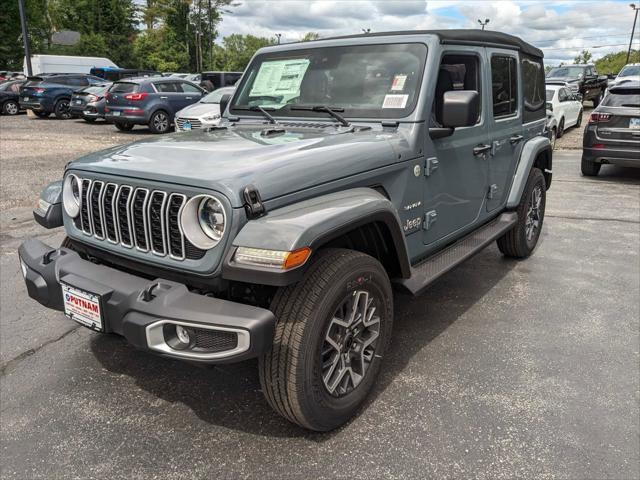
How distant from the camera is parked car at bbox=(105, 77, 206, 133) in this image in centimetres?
1542

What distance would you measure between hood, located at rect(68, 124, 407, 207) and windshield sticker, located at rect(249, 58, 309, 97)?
64 centimetres

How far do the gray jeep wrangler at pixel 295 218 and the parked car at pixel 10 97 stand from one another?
72.1 feet

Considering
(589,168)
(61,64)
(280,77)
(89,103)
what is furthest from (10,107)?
(280,77)

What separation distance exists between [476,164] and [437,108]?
0.74 metres

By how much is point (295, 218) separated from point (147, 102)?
1456 centimetres

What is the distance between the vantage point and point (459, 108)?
10.1 feet

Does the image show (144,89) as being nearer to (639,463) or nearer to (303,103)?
(303,103)

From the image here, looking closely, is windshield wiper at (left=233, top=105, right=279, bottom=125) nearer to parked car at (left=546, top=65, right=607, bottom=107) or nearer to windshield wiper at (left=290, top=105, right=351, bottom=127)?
windshield wiper at (left=290, top=105, right=351, bottom=127)

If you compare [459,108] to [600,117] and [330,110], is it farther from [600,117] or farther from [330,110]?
Result: [600,117]

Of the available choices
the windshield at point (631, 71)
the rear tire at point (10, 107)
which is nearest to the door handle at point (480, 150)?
the windshield at point (631, 71)

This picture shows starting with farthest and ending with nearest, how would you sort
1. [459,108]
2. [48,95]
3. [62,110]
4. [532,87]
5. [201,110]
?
[62,110] < [48,95] < [201,110] < [532,87] < [459,108]

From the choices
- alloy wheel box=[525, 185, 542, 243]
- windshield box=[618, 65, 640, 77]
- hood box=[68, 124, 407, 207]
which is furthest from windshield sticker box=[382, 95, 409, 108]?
→ windshield box=[618, 65, 640, 77]

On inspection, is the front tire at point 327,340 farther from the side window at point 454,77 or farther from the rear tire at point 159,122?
the rear tire at point 159,122

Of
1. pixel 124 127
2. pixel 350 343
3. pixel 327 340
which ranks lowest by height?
pixel 350 343
